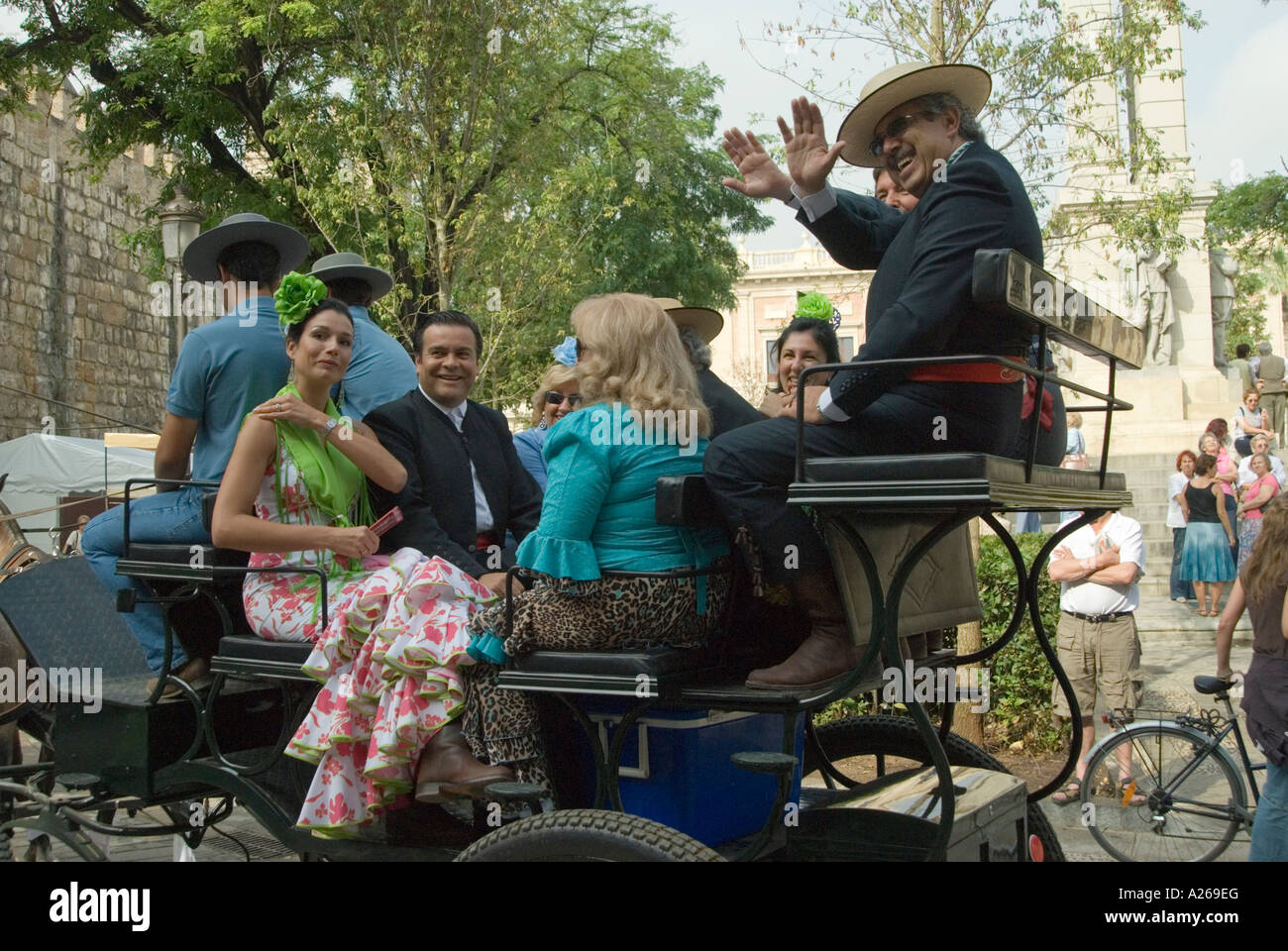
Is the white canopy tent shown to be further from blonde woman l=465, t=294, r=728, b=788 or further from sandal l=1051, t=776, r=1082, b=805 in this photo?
blonde woman l=465, t=294, r=728, b=788

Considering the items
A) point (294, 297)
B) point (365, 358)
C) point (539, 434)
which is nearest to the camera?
point (294, 297)

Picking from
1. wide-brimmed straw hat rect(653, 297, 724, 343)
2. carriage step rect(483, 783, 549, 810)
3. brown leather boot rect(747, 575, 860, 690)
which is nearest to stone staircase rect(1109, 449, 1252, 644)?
wide-brimmed straw hat rect(653, 297, 724, 343)

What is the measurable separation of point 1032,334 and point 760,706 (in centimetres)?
114

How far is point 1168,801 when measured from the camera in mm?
6312

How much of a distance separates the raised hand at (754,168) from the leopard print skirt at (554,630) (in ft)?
4.14

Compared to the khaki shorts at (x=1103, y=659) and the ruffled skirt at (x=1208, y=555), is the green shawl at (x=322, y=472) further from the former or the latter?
the ruffled skirt at (x=1208, y=555)

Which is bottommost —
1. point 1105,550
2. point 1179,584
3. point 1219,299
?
point 1179,584

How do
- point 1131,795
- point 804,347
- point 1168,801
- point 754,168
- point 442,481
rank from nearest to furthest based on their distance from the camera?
point 754,168 → point 442,481 → point 804,347 → point 1168,801 → point 1131,795

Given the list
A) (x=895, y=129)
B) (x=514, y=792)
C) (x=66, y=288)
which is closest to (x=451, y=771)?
(x=514, y=792)

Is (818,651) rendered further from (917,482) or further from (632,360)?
(632,360)

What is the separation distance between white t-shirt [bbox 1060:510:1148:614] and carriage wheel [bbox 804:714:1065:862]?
130 inches

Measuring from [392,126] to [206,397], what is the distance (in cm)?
748

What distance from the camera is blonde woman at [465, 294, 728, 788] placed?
3119 millimetres
